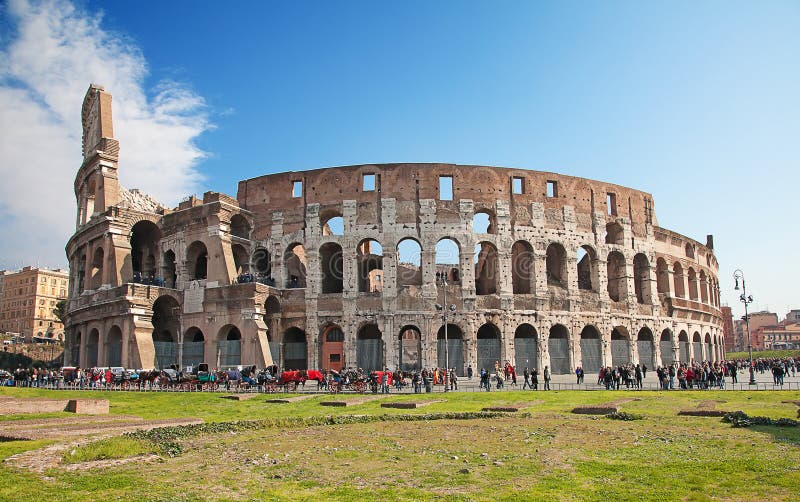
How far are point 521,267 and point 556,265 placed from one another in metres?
3.31

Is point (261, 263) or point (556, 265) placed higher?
point (261, 263)

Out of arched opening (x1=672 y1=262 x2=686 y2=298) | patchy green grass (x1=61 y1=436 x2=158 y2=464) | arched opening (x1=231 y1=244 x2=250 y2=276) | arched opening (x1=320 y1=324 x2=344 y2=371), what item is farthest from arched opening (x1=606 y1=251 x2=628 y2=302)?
patchy green grass (x1=61 y1=436 x2=158 y2=464)

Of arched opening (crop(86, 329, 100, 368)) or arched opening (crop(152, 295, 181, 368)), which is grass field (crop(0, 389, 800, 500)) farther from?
arched opening (crop(86, 329, 100, 368))

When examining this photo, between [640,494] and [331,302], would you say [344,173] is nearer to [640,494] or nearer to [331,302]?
[331,302]

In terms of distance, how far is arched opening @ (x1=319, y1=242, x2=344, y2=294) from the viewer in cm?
4056

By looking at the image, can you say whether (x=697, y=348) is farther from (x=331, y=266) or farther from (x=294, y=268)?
(x=294, y=268)

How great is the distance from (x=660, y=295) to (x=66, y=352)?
137 feet

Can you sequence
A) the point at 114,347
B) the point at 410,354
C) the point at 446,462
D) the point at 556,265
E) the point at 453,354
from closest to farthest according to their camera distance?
the point at 446,462, the point at 453,354, the point at 114,347, the point at 410,354, the point at 556,265

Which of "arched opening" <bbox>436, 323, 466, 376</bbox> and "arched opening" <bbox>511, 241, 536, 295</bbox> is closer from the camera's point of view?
"arched opening" <bbox>436, 323, 466, 376</bbox>

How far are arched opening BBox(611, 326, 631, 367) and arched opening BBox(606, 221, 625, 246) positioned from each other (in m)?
5.93

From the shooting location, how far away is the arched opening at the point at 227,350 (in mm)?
36844

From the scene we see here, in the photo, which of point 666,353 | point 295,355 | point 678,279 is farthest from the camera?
point 678,279

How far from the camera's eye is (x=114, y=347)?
125 feet

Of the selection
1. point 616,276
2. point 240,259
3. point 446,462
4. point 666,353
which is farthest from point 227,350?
point 446,462
